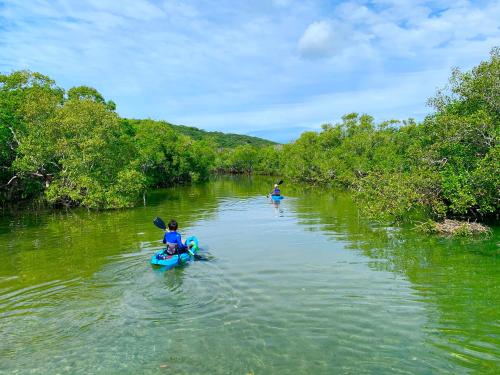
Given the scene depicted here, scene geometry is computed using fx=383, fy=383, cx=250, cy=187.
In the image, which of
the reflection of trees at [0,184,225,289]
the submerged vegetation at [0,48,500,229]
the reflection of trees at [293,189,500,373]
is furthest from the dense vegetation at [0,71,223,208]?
the reflection of trees at [293,189,500,373]

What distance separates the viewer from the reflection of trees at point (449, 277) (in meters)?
7.22

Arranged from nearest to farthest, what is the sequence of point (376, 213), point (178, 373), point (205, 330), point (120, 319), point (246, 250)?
1. point (178, 373)
2. point (205, 330)
3. point (120, 319)
4. point (246, 250)
5. point (376, 213)

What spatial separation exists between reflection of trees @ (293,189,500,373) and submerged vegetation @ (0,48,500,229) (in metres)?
1.89

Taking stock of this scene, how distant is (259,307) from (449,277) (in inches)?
232

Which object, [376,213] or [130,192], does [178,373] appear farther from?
[130,192]

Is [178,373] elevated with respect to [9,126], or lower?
lower

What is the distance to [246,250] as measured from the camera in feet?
50.9

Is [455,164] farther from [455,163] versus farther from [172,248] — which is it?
[172,248]

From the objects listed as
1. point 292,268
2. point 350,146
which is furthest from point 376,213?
point 350,146

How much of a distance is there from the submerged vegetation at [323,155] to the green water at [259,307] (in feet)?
7.88

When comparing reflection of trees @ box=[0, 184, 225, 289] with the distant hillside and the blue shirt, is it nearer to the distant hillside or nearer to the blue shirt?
the blue shirt

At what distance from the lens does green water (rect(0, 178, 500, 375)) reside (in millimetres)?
6855

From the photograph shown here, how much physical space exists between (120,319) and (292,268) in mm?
5886

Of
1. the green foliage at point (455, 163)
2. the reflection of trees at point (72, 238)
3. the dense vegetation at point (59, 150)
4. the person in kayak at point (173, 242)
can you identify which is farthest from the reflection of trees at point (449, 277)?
the dense vegetation at point (59, 150)
